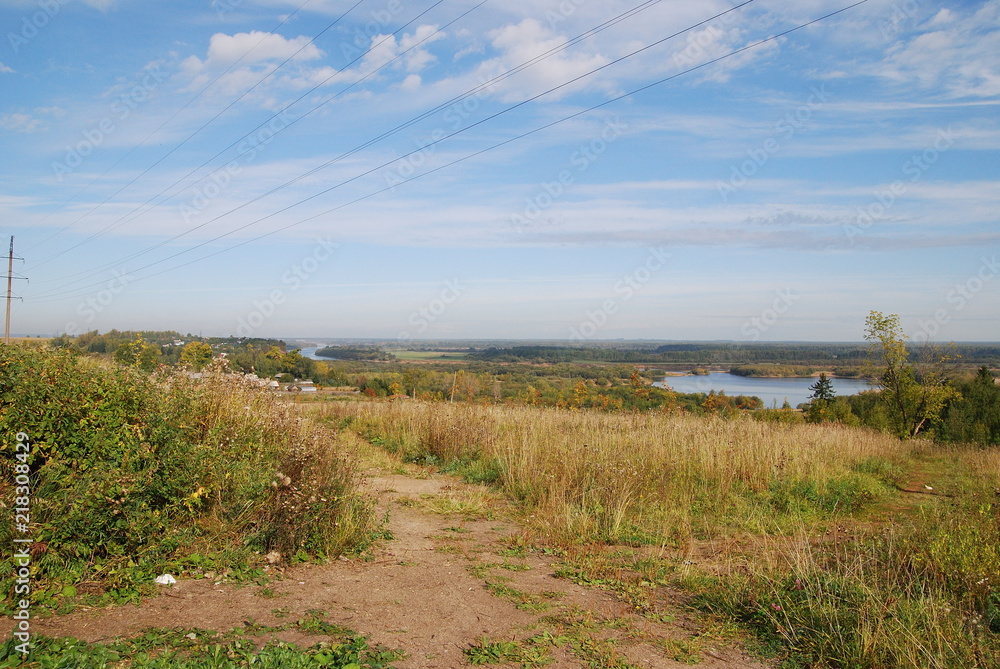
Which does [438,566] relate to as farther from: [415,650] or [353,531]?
[415,650]

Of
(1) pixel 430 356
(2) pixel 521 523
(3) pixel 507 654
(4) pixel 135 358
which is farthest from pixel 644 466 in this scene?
(1) pixel 430 356

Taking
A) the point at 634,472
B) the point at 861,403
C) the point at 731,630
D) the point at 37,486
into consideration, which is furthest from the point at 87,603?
the point at 861,403

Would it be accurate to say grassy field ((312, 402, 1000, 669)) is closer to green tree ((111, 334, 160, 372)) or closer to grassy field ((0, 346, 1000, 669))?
grassy field ((0, 346, 1000, 669))

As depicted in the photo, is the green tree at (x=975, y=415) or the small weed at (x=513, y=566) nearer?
the small weed at (x=513, y=566)

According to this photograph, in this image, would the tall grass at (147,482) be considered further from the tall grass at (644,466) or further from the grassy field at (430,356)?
the grassy field at (430,356)

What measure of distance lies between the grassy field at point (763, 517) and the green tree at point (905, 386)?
554cm

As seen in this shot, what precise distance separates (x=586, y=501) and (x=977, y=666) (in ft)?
14.1

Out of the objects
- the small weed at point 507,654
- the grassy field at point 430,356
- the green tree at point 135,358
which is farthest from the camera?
the grassy field at point 430,356

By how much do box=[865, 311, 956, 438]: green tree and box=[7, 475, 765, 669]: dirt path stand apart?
729 inches

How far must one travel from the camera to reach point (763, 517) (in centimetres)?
705

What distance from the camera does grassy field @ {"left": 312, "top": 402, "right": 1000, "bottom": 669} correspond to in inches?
145

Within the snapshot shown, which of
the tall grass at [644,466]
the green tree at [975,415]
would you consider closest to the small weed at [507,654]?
the tall grass at [644,466]

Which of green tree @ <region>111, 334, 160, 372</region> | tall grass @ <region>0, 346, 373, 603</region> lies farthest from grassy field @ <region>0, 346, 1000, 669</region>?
green tree @ <region>111, 334, 160, 372</region>

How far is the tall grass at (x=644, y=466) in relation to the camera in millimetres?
6952
